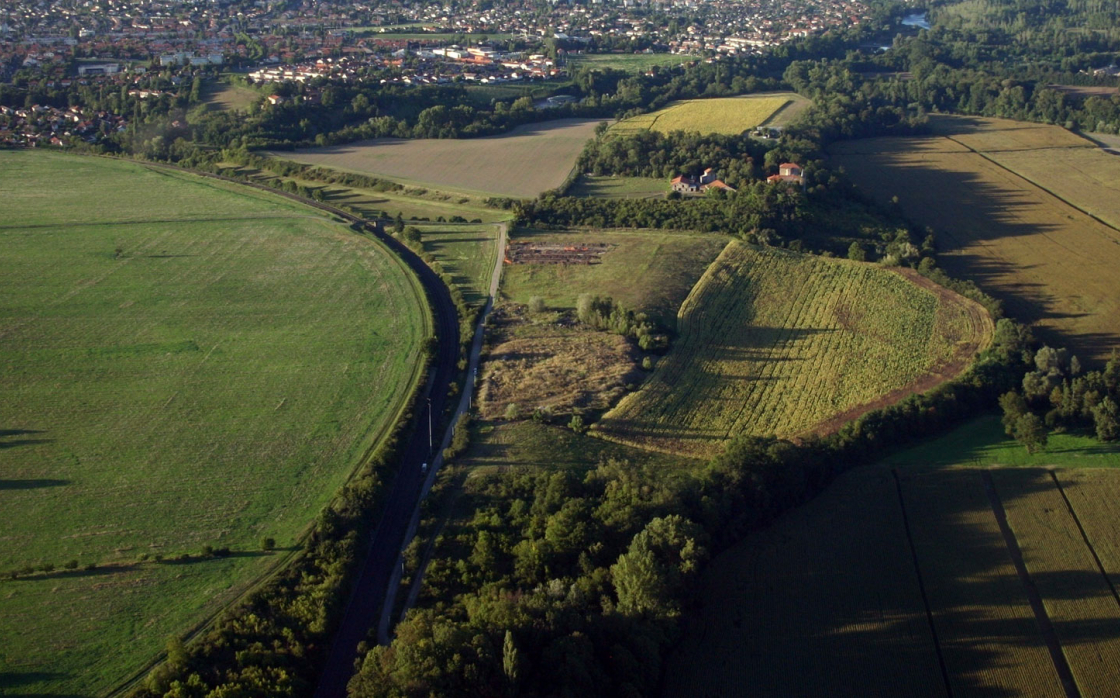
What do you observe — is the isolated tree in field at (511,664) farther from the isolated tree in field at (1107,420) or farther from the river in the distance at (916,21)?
the river in the distance at (916,21)

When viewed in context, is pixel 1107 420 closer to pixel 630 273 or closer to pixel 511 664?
pixel 630 273

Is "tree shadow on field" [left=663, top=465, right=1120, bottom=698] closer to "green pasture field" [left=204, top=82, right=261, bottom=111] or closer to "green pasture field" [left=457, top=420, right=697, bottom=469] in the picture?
"green pasture field" [left=457, top=420, right=697, bottom=469]

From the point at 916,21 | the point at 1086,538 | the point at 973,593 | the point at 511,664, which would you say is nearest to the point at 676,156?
the point at 1086,538

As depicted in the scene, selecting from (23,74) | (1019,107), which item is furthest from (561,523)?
(23,74)

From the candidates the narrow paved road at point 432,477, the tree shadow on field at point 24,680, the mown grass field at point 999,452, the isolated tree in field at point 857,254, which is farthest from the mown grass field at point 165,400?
the isolated tree in field at point 857,254

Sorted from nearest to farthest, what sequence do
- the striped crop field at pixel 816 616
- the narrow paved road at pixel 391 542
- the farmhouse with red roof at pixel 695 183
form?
the striped crop field at pixel 816 616, the narrow paved road at pixel 391 542, the farmhouse with red roof at pixel 695 183

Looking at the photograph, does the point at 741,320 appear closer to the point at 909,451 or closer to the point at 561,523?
the point at 909,451
